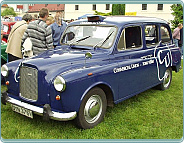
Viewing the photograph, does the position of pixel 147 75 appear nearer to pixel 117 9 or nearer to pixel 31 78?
pixel 31 78

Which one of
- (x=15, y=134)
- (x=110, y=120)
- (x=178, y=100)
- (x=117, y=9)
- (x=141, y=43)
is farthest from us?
(x=117, y=9)

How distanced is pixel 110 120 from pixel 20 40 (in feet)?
10.2

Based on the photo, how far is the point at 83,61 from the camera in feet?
12.2

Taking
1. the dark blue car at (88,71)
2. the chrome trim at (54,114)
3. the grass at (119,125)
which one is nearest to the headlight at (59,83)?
the dark blue car at (88,71)

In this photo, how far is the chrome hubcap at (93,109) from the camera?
138 inches

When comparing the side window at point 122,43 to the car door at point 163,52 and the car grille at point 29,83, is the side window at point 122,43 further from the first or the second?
the car grille at point 29,83

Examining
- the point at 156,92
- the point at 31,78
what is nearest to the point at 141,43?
the point at 156,92

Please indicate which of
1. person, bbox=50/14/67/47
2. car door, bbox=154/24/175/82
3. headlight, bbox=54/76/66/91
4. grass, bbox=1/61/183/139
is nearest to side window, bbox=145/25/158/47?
car door, bbox=154/24/175/82

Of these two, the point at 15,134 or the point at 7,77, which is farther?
the point at 7,77

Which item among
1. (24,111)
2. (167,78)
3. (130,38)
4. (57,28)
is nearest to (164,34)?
(167,78)

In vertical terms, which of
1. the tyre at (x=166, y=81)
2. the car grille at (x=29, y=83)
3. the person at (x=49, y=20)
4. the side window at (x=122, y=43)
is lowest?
the tyre at (x=166, y=81)

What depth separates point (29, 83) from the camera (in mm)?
3529

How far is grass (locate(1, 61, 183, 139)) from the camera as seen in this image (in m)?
3.47

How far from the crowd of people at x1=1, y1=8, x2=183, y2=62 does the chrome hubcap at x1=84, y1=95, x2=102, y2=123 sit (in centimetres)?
194
